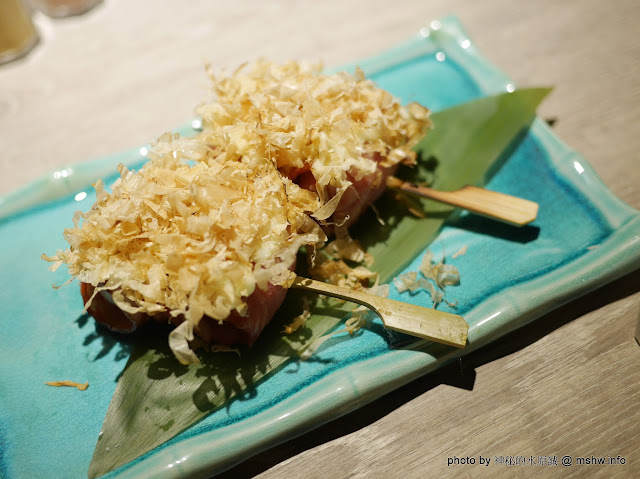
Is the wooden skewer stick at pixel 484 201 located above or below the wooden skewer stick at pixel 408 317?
above

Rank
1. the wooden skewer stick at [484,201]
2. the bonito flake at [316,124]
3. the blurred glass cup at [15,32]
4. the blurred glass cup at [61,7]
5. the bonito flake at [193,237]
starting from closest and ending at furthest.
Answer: the bonito flake at [193,237]
the bonito flake at [316,124]
the wooden skewer stick at [484,201]
the blurred glass cup at [15,32]
the blurred glass cup at [61,7]

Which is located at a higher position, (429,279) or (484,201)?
(484,201)

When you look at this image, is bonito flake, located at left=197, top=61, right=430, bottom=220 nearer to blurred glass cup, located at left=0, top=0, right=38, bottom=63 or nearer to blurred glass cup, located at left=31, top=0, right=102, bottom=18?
blurred glass cup, located at left=0, top=0, right=38, bottom=63

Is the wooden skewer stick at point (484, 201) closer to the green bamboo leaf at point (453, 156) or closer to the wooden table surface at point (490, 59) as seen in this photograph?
the green bamboo leaf at point (453, 156)

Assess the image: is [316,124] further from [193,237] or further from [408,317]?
[408,317]

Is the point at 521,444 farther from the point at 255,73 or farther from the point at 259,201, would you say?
the point at 255,73

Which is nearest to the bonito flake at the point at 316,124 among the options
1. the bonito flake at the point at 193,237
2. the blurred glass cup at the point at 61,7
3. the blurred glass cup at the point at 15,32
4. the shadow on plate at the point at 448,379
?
the bonito flake at the point at 193,237

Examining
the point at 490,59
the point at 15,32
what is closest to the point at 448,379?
the point at 490,59
